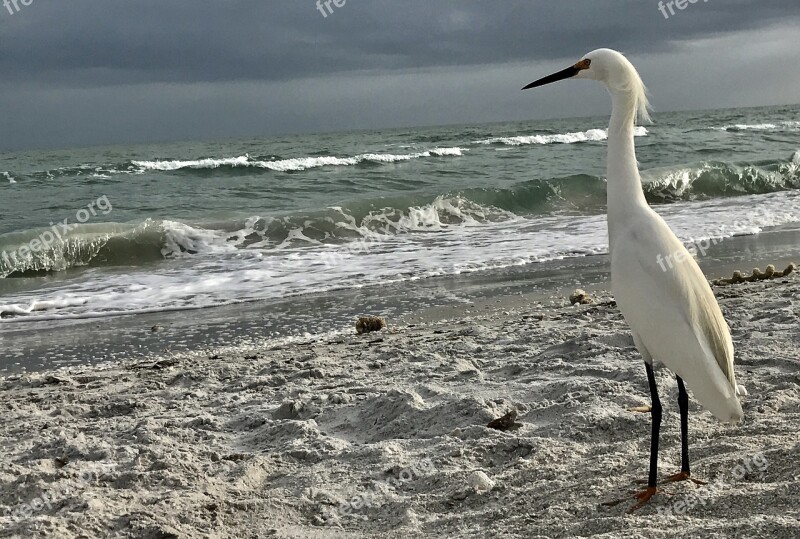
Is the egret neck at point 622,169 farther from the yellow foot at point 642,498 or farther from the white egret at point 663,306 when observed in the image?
the yellow foot at point 642,498

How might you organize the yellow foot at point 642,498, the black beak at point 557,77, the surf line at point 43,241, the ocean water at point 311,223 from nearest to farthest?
the yellow foot at point 642,498 < the black beak at point 557,77 < the ocean water at point 311,223 < the surf line at point 43,241

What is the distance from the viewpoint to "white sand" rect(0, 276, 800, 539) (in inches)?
98.2

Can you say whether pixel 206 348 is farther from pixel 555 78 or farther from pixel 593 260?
pixel 593 260

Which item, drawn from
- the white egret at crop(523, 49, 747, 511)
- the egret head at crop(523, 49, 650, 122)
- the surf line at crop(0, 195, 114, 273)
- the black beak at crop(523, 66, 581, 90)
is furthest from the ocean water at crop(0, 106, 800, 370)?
the white egret at crop(523, 49, 747, 511)

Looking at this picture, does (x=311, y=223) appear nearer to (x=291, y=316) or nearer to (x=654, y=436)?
(x=291, y=316)

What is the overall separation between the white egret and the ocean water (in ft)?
14.3

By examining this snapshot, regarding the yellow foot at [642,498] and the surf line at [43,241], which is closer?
the yellow foot at [642,498]

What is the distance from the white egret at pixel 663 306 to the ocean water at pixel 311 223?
4.35m

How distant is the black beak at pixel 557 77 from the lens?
2939 millimetres

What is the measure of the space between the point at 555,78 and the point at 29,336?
15.7ft

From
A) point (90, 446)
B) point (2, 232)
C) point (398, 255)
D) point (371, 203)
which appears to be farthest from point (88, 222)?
point (90, 446)

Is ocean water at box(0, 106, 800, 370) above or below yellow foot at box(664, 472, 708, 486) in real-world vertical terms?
above

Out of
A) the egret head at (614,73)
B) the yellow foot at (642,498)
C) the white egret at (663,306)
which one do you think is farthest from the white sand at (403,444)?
the egret head at (614,73)

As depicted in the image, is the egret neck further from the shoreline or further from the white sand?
the shoreline
